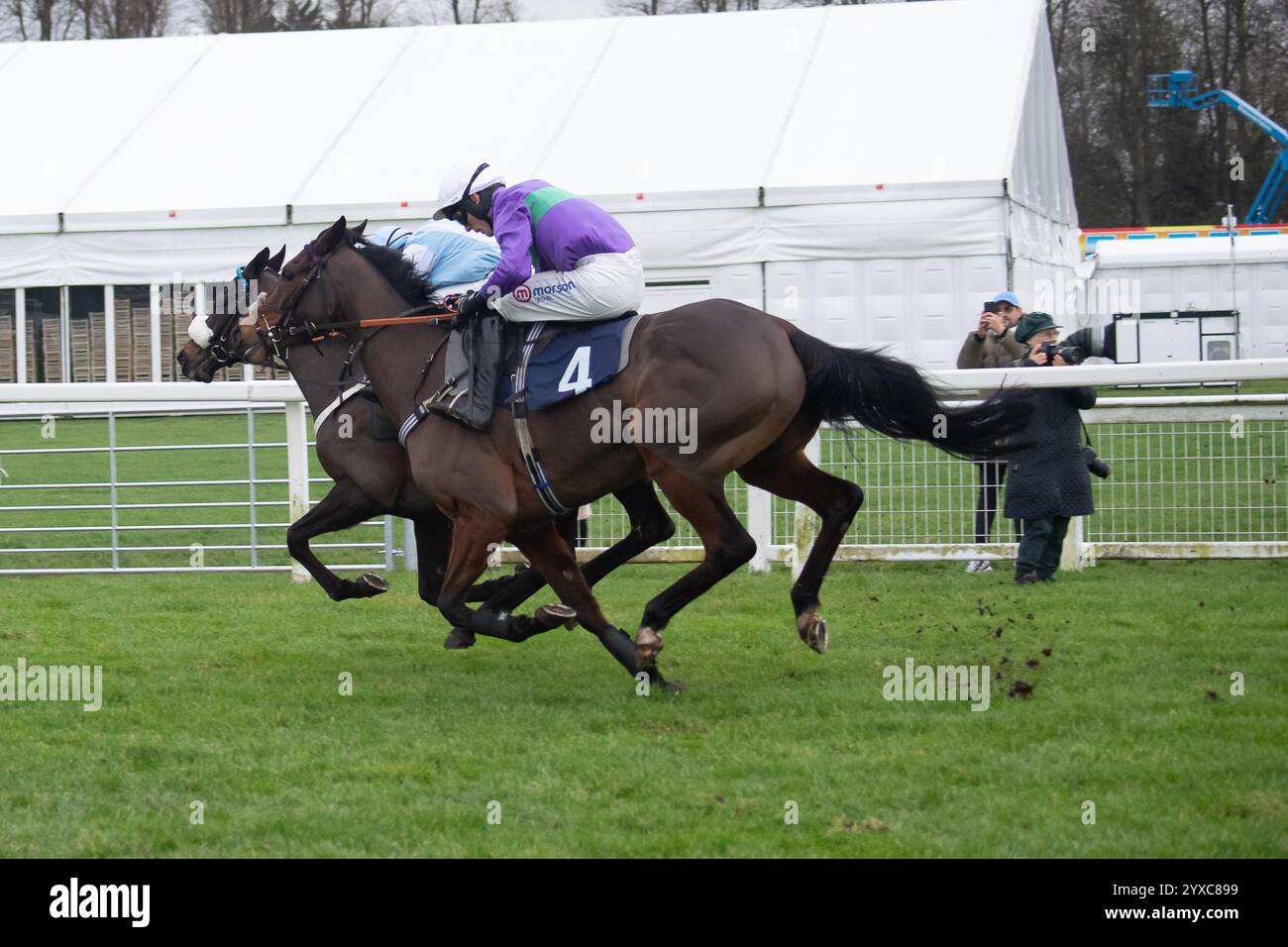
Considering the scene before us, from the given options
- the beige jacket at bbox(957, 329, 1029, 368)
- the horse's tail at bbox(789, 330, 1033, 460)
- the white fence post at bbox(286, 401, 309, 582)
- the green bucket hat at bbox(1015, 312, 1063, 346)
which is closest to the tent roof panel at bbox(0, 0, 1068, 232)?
the beige jacket at bbox(957, 329, 1029, 368)

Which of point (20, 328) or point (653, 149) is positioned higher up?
point (653, 149)

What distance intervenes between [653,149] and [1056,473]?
441 inches

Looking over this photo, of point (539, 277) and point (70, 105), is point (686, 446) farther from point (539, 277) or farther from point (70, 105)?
point (70, 105)

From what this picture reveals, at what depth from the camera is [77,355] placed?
69.1ft

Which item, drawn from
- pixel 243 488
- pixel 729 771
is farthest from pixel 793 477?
pixel 243 488

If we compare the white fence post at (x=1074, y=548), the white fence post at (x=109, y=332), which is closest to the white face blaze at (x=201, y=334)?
the white fence post at (x=1074, y=548)

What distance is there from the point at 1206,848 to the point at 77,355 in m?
19.5

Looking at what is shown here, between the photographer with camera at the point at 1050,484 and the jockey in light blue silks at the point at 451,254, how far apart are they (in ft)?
10.2

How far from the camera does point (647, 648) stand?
5.84 m

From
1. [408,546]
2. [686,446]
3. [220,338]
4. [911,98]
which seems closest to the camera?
[686,446]

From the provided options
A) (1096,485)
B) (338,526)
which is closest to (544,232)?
(338,526)

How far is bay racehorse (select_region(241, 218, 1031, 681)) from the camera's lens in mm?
5812

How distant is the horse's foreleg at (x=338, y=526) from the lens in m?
6.82
